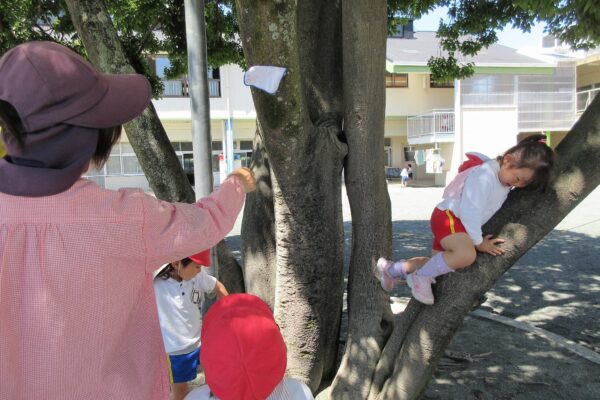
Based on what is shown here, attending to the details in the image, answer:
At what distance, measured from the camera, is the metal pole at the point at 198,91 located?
3092mm

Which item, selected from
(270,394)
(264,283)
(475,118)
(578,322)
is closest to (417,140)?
(475,118)

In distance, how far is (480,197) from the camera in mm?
2678

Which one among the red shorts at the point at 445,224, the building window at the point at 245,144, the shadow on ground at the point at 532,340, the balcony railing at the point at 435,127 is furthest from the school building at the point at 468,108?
the red shorts at the point at 445,224

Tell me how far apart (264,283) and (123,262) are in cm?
256

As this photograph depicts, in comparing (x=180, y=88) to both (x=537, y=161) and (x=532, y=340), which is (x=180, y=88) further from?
(x=537, y=161)

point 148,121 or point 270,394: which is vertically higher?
point 148,121

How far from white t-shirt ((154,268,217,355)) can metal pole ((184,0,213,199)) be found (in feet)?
2.26

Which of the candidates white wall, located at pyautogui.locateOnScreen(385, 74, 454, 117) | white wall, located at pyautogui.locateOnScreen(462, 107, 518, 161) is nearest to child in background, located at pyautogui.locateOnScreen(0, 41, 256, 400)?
white wall, located at pyautogui.locateOnScreen(462, 107, 518, 161)

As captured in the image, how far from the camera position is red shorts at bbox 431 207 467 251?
2748 mm

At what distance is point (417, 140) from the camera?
24219 mm

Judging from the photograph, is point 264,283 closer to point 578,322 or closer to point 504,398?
point 504,398

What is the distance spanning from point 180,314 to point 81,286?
2019 millimetres

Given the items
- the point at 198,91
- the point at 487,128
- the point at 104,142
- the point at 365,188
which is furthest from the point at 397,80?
the point at 104,142

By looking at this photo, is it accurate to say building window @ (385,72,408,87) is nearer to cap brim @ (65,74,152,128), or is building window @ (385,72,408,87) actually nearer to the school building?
the school building
